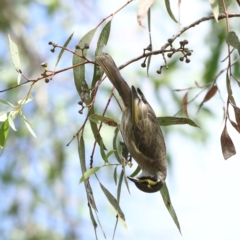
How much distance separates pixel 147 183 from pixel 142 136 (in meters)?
0.30

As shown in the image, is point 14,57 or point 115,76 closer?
point 14,57

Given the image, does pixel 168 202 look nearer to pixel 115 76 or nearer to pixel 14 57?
pixel 115 76

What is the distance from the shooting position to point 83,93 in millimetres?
1927

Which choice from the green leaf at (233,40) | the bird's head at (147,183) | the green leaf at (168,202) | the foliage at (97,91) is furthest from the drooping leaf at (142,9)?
the bird's head at (147,183)

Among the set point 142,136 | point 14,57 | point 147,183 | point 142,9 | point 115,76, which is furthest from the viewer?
point 142,136

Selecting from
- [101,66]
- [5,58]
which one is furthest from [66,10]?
[101,66]

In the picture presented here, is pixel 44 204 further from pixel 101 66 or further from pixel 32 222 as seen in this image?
pixel 101 66

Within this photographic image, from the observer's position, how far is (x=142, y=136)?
257 cm

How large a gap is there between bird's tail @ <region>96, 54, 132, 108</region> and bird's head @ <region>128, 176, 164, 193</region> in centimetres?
35

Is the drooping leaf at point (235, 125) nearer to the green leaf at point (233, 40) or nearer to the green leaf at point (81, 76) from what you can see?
the green leaf at point (233, 40)

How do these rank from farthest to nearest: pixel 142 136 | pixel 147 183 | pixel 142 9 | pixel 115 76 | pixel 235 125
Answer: pixel 142 136 < pixel 147 183 < pixel 115 76 < pixel 235 125 < pixel 142 9

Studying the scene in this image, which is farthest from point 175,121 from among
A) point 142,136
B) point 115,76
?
point 142,136

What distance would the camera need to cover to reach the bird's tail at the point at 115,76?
6.57 ft

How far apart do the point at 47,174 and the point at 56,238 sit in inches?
24.0
